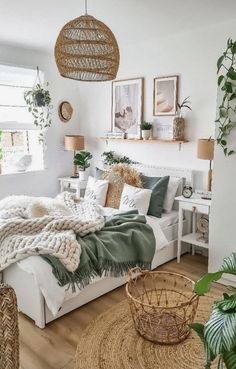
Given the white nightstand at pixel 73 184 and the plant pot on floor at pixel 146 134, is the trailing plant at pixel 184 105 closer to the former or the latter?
the plant pot on floor at pixel 146 134

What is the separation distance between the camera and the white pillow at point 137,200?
11.6ft

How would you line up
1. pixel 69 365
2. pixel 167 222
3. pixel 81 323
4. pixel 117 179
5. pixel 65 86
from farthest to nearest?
1. pixel 65 86
2. pixel 117 179
3. pixel 167 222
4. pixel 81 323
5. pixel 69 365

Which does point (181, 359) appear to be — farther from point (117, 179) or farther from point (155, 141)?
point (155, 141)

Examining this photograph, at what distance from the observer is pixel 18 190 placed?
4.45 metres

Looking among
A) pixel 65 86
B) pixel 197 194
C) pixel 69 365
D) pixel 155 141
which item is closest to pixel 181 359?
pixel 69 365

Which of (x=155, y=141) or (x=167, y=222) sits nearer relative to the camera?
(x=167, y=222)

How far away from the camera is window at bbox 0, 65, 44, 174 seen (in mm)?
4285

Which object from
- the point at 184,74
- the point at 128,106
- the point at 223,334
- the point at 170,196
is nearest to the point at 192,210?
the point at 170,196

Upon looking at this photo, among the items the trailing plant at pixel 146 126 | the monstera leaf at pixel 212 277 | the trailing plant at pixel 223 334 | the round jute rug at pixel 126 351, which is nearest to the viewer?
the trailing plant at pixel 223 334

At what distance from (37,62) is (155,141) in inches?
78.0

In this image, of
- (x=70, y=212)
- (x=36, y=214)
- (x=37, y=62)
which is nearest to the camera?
(x=36, y=214)

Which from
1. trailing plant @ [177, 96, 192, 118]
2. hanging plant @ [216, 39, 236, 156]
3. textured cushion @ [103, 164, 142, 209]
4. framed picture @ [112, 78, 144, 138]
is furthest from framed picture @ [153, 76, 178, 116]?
hanging plant @ [216, 39, 236, 156]

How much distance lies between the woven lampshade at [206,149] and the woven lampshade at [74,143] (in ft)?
6.17

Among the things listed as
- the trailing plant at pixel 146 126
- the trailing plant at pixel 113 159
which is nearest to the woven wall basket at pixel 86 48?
the trailing plant at pixel 146 126
